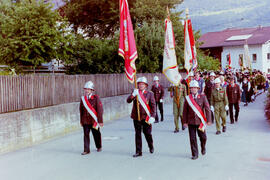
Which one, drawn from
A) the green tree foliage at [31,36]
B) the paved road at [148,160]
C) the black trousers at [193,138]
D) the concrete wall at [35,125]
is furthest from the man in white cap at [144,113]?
the green tree foliage at [31,36]

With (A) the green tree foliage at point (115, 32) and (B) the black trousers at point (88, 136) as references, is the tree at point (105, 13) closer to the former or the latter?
(A) the green tree foliage at point (115, 32)

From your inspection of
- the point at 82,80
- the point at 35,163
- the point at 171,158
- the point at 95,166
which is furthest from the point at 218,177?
the point at 82,80

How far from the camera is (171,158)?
812cm

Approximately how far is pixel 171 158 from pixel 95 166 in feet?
5.82

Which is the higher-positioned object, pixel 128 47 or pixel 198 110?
pixel 128 47

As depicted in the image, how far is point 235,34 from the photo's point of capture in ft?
218

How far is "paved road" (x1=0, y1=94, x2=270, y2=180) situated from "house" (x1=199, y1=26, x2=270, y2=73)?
49.6 m

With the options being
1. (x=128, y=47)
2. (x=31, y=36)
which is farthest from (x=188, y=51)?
(x=31, y=36)

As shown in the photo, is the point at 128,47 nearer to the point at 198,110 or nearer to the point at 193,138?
the point at 198,110

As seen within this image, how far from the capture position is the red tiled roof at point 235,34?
195 ft

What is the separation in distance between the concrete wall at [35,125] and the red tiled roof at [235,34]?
48.7m

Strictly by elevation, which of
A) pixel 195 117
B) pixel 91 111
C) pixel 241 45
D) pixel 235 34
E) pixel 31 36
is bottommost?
pixel 195 117

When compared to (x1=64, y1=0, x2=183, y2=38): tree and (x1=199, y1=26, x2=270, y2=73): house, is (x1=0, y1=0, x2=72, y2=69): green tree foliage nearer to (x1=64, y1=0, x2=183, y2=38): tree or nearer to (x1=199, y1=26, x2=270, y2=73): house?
(x1=64, y1=0, x2=183, y2=38): tree

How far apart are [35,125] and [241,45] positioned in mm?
54693
